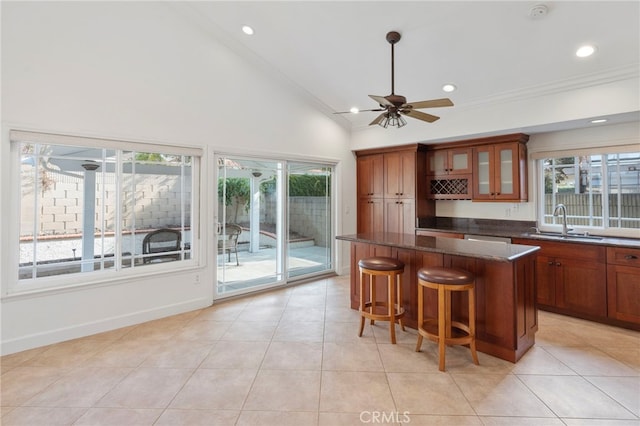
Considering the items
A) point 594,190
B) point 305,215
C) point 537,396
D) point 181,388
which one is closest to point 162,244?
point 181,388

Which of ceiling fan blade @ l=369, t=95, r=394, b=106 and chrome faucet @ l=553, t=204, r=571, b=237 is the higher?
ceiling fan blade @ l=369, t=95, r=394, b=106

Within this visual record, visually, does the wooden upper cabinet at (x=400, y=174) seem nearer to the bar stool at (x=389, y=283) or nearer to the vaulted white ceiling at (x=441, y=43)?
the vaulted white ceiling at (x=441, y=43)

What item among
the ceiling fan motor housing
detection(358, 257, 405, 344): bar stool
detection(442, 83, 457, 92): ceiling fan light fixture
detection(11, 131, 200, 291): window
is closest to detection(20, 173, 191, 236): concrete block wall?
detection(11, 131, 200, 291): window

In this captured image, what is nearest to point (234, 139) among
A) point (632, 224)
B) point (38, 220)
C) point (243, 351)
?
point (38, 220)

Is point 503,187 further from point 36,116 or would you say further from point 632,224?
point 36,116

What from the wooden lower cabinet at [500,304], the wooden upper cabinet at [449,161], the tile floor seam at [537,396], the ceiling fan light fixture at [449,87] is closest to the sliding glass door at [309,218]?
the wooden upper cabinet at [449,161]

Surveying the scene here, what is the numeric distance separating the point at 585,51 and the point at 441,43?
52.6 inches

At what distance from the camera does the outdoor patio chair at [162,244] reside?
12.1 ft

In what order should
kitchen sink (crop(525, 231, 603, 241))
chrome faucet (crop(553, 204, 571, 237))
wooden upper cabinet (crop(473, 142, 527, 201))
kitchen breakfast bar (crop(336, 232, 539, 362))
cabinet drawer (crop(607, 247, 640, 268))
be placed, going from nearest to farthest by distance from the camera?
kitchen breakfast bar (crop(336, 232, 539, 362)) < cabinet drawer (crop(607, 247, 640, 268)) < kitchen sink (crop(525, 231, 603, 241)) < chrome faucet (crop(553, 204, 571, 237)) < wooden upper cabinet (crop(473, 142, 527, 201))

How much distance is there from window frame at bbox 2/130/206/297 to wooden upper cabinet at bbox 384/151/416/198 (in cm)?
300

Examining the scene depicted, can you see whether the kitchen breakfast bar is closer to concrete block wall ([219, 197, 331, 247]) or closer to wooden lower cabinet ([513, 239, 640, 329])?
wooden lower cabinet ([513, 239, 640, 329])

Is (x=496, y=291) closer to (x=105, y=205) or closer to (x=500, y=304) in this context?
(x=500, y=304)

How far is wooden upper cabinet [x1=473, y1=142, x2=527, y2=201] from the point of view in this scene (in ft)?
13.9

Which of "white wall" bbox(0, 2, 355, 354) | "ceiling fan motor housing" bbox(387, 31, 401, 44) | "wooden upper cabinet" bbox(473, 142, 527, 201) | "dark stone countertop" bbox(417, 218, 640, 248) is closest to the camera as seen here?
"white wall" bbox(0, 2, 355, 354)
